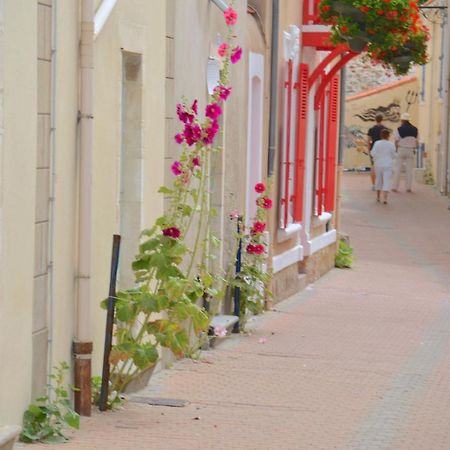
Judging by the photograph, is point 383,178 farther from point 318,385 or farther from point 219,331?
point 318,385

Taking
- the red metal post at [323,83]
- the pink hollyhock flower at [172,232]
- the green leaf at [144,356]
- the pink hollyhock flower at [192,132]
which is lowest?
the green leaf at [144,356]

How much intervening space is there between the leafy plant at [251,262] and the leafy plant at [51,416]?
193 inches

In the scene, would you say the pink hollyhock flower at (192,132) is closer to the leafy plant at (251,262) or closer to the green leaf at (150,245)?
the green leaf at (150,245)

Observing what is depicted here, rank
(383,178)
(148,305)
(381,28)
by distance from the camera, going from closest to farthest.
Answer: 1. (148,305)
2. (381,28)
3. (383,178)

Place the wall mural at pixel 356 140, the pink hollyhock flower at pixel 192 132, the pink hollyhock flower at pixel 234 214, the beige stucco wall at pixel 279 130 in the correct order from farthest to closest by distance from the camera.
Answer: the wall mural at pixel 356 140, the beige stucco wall at pixel 279 130, the pink hollyhock flower at pixel 234 214, the pink hollyhock flower at pixel 192 132

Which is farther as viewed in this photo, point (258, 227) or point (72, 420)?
point (258, 227)

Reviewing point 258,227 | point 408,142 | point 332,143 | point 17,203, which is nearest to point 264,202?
point 258,227

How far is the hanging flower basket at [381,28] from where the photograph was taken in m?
14.7

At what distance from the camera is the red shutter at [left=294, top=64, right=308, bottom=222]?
16969mm

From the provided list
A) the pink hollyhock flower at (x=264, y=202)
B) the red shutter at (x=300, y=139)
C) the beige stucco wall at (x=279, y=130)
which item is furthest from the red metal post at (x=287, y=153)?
the pink hollyhock flower at (x=264, y=202)

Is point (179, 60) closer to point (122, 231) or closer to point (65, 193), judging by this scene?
point (122, 231)

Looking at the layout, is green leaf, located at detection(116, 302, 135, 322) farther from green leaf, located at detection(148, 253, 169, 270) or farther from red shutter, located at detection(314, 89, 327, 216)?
red shutter, located at detection(314, 89, 327, 216)

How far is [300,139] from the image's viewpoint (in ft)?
56.0

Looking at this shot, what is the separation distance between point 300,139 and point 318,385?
22.2 ft
